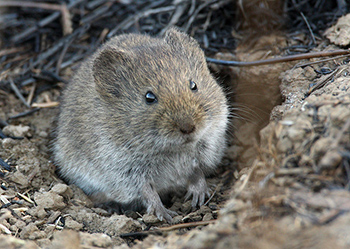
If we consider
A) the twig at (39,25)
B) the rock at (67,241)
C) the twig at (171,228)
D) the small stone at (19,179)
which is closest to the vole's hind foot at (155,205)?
the twig at (171,228)

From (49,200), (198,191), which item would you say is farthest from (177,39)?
(49,200)

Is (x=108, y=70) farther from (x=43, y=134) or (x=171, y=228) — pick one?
(x=43, y=134)

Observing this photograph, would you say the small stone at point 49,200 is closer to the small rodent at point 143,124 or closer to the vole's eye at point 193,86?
the small rodent at point 143,124

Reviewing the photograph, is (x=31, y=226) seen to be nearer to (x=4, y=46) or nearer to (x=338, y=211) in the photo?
(x=338, y=211)

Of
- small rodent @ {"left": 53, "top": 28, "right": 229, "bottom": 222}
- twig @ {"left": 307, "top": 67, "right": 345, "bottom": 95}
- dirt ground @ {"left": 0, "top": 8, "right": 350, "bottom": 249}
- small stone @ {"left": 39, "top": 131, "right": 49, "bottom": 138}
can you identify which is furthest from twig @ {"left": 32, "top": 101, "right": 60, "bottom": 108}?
twig @ {"left": 307, "top": 67, "right": 345, "bottom": 95}

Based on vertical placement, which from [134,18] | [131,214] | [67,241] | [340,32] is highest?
[134,18]

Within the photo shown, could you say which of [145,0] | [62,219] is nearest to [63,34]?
[145,0]
